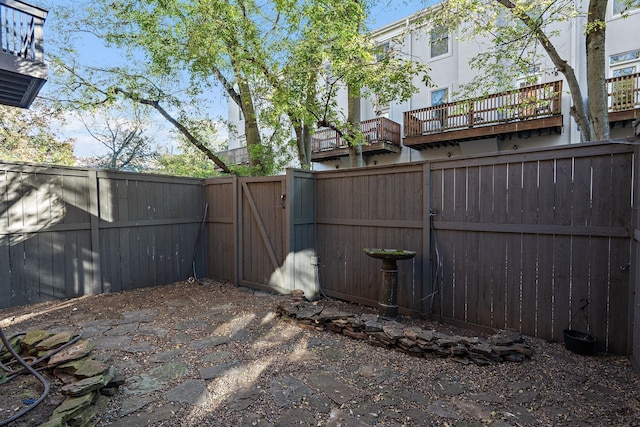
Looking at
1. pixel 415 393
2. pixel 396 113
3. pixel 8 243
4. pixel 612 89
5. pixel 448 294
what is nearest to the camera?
pixel 415 393

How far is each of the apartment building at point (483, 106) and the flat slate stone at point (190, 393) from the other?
18.6 feet

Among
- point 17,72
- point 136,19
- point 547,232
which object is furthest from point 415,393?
point 136,19

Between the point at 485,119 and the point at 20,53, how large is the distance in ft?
29.5

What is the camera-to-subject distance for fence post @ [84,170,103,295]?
448 cm

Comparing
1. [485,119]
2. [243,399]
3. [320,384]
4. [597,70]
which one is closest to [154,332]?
[243,399]

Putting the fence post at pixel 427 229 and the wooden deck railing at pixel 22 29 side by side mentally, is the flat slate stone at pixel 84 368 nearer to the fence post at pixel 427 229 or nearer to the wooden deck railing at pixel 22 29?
the wooden deck railing at pixel 22 29

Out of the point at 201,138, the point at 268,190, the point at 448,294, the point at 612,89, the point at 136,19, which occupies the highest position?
the point at 136,19

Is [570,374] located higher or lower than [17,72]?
lower

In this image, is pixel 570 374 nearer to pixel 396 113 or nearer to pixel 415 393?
pixel 415 393

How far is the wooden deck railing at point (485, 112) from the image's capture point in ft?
23.4

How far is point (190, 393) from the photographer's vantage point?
2146 millimetres

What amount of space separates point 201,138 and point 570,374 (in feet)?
26.5

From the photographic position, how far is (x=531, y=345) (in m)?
2.84

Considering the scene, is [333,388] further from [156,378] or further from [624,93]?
[624,93]
